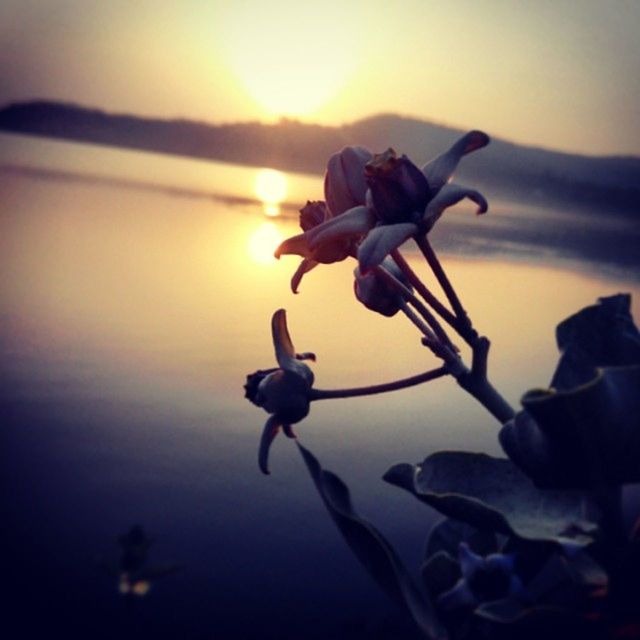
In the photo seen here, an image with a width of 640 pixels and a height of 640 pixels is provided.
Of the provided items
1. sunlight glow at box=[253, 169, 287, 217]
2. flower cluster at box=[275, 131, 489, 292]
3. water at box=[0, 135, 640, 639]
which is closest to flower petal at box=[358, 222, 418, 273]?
flower cluster at box=[275, 131, 489, 292]

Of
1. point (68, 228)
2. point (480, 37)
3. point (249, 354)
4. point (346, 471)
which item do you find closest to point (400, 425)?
point (346, 471)

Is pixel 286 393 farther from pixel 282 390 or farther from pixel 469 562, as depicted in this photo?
pixel 469 562

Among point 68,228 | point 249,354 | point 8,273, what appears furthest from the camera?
point 68,228

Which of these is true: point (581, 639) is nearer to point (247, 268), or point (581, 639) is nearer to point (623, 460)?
point (623, 460)

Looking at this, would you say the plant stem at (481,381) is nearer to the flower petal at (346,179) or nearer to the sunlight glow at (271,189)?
the flower petal at (346,179)

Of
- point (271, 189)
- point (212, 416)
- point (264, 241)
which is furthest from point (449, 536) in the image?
point (271, 189)

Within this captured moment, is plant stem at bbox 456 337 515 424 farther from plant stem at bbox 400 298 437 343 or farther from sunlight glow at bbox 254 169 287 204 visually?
sunlight glow at bbox 254 169 287 204

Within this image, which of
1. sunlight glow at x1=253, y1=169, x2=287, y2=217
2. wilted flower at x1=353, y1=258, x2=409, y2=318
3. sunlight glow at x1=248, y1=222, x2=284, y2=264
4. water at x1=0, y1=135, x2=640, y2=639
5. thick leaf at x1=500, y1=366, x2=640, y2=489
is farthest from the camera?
sunlight glow at x1=253, y1=169, x2=287, y2=217
